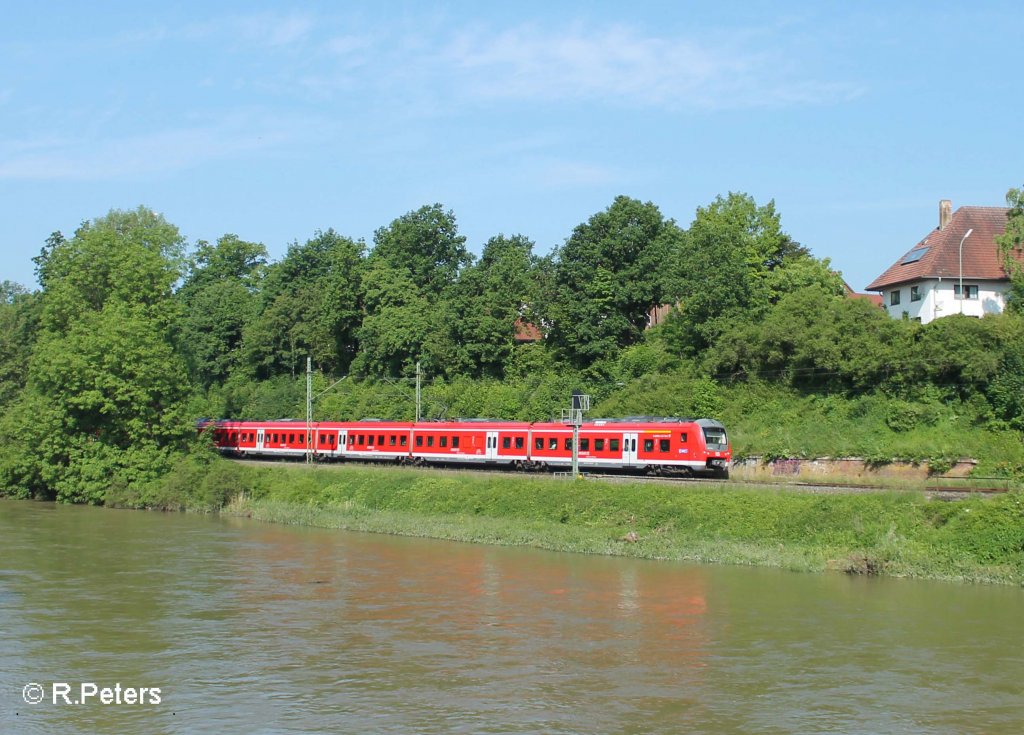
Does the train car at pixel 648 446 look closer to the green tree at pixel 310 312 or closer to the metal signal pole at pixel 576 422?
the metal signal pole at pixel 576 422

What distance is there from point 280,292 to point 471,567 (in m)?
62.4

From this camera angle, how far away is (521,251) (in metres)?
78.9

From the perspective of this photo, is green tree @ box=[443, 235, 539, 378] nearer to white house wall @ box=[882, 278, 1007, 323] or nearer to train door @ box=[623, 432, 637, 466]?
white house wall @ box=[882, 278, 1007, 323]

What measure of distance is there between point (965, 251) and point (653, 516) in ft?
95.6

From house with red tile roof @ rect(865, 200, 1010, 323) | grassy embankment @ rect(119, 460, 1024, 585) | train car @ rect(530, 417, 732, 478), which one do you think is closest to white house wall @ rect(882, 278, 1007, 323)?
house with red tile roof @ rect(865, 200, 1010, 323)

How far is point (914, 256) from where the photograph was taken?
2319 inches

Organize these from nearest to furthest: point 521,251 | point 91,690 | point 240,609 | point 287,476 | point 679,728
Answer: point 679,728, point 91,690, point 240,609, point 287,476, point 521,251

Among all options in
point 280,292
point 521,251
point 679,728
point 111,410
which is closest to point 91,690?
point 679,728

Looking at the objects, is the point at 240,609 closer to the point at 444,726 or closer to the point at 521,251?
the point at 444,726

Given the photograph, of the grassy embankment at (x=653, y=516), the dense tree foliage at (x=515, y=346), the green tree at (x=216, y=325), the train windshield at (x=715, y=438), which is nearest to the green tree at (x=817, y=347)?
the dense tree foliage at (x=515, y=346)

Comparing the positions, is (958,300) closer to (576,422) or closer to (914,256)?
(914,256)

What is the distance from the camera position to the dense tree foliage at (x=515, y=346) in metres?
46.8

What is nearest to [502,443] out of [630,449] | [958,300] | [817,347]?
[630,449]

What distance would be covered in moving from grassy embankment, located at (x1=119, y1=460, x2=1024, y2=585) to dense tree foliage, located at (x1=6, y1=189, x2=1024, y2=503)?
669 centimetres
